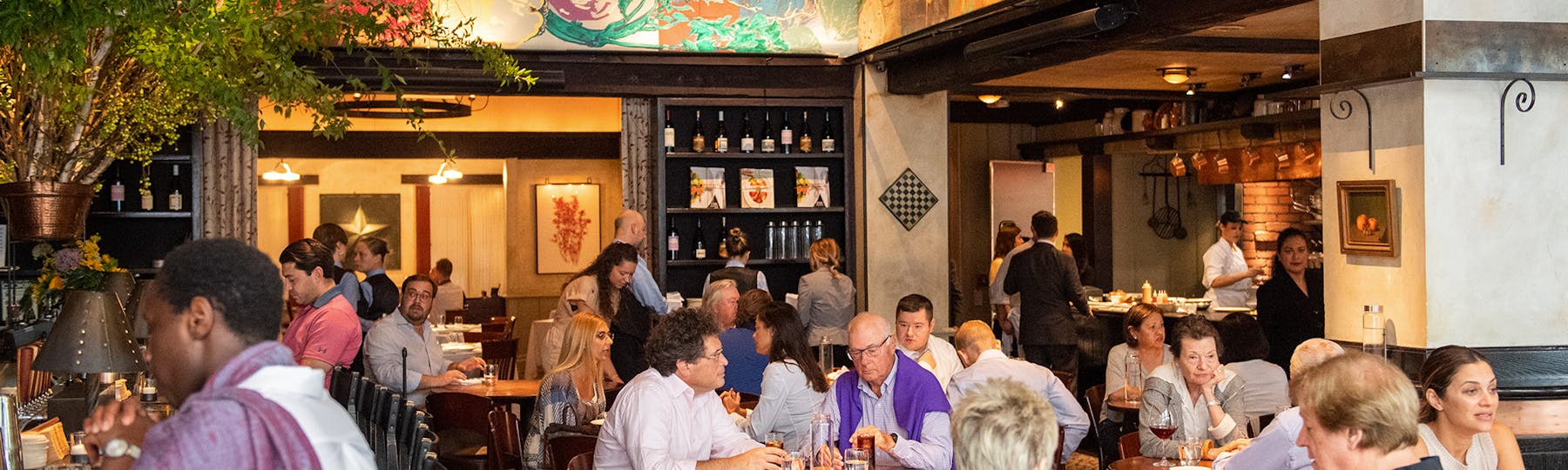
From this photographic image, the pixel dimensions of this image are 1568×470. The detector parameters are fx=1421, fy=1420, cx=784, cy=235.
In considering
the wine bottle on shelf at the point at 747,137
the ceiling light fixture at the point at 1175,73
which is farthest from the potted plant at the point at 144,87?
the ceiling light fixture at the point at 1175,73

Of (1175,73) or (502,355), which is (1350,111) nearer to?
(1175,73)

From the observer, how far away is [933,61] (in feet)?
29.7

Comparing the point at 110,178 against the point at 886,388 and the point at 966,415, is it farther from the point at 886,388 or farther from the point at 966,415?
the point at 966,415

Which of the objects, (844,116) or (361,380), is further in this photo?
(844,116)

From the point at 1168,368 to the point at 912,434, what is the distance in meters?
1.38

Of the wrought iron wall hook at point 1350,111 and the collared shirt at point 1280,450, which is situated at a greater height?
the wrought iron wall hook at point 1350,111

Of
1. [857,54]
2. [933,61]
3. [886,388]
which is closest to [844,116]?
[857,54]

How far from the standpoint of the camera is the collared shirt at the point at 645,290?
8633 mm

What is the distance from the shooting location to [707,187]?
32.8 ft

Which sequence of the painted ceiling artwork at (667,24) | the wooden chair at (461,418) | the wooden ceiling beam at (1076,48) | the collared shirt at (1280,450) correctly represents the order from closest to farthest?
the collared shirt at (1280,450) < the wooden chair at (461,418) < the wooden ceiling beam at (1076,48) < the painted ceiling artwork at (667,24)

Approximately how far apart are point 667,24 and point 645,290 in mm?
1996

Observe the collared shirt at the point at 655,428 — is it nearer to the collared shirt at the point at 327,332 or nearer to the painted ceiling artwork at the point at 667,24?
the collared shirt at the point at 327,332

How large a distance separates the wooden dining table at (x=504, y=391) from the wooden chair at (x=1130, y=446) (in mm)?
3251

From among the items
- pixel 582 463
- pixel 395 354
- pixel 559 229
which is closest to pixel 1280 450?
pixel 582 463
